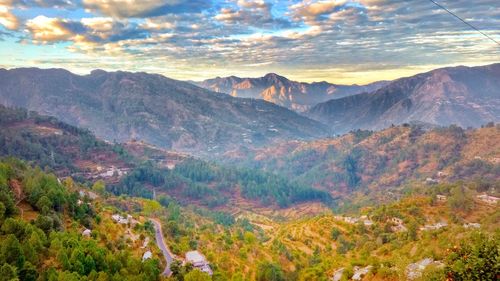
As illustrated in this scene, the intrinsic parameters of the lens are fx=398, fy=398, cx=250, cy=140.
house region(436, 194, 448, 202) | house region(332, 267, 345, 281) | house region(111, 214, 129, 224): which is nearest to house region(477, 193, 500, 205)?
house region(436, 194, 448, 202)

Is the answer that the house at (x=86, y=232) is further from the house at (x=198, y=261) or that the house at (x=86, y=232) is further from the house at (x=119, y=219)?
the house at (x=119, y=219)

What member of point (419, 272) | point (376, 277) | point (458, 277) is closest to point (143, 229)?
point (376, 277)

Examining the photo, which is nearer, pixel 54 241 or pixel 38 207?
pixel 54 241

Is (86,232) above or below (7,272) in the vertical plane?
below

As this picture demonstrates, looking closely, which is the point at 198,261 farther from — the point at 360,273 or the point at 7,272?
the point at 7,272

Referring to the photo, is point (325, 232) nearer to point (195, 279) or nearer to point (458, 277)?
point (195, 279)

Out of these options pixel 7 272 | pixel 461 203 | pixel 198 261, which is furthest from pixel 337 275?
pixel 461 203
